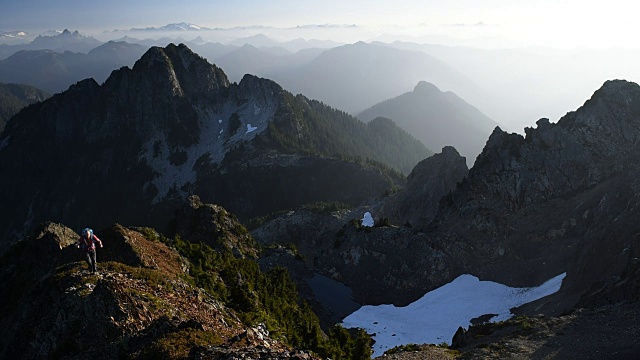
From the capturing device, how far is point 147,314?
74.4 ft

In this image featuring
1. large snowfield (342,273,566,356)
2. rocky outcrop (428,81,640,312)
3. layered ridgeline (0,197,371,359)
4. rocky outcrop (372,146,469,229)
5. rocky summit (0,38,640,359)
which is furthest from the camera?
rocky outcrop (372,146,469,229)

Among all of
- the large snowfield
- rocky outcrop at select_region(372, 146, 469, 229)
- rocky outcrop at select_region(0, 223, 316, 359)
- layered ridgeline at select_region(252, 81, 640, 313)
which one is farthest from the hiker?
A: rocky outcrop at select_region(372, 146, 469, 229)

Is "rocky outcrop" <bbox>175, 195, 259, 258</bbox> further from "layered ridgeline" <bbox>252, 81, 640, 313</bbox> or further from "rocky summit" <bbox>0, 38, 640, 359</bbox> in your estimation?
"layered ridgeline" <bbox>252, 81, 640, 313</bbox>

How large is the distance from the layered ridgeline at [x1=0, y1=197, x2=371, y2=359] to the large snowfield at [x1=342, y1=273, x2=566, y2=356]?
19156mm

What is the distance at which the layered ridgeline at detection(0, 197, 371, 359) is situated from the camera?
1972 centimetres

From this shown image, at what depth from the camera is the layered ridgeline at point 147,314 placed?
19719mm

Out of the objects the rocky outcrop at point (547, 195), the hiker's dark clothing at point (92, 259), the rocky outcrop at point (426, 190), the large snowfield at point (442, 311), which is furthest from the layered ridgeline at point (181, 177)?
the hiker's dark clothing at point (92, 259)

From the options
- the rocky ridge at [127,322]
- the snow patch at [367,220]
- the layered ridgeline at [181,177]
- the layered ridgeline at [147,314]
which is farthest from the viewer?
the layered ridgeline at [181,177]

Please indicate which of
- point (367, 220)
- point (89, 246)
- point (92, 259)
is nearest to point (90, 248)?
point (89, 246)

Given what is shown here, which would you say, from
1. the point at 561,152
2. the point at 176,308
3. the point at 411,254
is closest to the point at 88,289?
the point at 176,308

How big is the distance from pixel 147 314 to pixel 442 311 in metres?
52.7

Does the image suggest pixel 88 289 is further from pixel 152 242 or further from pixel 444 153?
pixel 444 153

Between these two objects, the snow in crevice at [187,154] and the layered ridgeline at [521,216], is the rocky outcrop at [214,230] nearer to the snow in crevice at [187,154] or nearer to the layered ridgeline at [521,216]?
the layered ridgeline at [521,216]

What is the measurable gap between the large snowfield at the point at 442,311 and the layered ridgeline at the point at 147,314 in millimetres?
19156
